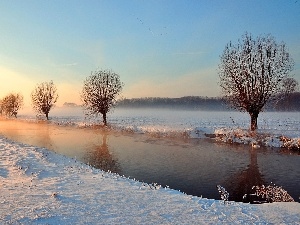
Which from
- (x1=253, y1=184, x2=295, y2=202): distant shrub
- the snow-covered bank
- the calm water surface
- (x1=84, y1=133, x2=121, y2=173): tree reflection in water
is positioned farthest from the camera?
(x1=84, y1=133, x2=121, y2=173): tree reflection in water

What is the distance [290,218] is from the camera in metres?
9.26

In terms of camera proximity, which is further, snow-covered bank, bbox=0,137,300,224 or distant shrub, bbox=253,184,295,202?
distant shrub, bbox=253,184,295,202

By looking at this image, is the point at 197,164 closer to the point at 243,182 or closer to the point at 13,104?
Result: the point at 243,182

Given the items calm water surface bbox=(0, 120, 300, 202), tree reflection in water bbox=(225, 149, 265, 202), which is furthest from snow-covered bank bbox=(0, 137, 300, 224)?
tree reflection in water bbox=(225, 149, 265, 202)

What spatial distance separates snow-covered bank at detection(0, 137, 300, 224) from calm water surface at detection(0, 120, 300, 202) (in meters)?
3.63

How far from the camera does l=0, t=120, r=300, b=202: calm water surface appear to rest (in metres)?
16.4

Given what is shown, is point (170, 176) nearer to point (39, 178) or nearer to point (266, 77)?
point (39, 178)

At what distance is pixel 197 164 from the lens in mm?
21469

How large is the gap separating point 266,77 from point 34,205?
3586 cm

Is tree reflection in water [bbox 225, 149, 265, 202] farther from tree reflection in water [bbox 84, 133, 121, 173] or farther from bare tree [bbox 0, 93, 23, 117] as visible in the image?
bare tree [bbox 0, 93, 23, 117]

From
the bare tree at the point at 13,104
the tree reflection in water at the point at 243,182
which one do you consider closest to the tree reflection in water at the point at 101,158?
the tree reflection in water at the point at 243,182

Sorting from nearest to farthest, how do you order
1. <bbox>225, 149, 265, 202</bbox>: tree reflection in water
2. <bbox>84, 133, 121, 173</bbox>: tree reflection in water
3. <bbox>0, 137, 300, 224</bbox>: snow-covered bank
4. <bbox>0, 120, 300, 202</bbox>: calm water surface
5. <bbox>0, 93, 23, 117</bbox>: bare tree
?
<bbox>0, 137, 300, 224</bbox>: snow-covered bank < <bbox>225, 149, 265, 202</bbox>: tree reflection in water < <bbox>0, 120, 300, 202</bbox>: calm water surface < <bbox>84, 133, 121, 173</bbox>: tree reflection in water < <bbox>0, 93, 23, 117</bbox>: bare tree

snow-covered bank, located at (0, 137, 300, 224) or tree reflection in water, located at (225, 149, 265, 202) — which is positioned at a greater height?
snow-covered bank, located at (0, 137, 300, 224)

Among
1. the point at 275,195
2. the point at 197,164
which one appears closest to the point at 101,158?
the point at 197,164
